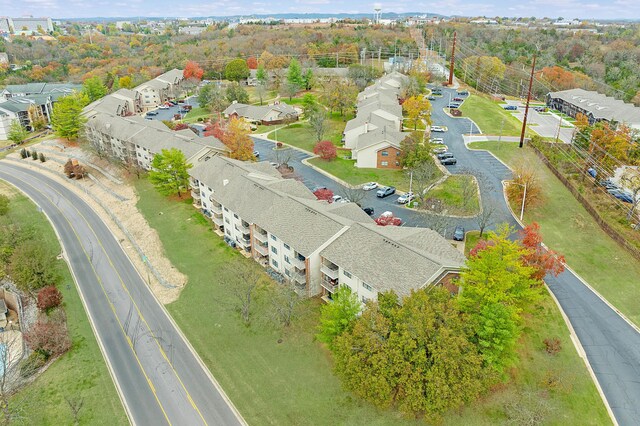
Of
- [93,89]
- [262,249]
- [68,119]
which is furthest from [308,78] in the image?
[262,249]

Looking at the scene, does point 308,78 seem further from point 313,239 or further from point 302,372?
point 302,372

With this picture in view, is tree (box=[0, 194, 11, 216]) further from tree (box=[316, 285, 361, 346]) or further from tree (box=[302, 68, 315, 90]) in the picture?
tree (box=[302, 68, 315, 90])

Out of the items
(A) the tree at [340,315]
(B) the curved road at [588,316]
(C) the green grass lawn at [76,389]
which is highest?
(A) the tree at [340,315]

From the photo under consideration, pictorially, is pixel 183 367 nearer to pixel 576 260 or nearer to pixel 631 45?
pixel 576 260

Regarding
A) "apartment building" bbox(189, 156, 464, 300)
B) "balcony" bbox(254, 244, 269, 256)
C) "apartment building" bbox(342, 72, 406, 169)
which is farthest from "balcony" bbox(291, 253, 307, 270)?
"apartment building" bbox(342, 72, 406, 169)

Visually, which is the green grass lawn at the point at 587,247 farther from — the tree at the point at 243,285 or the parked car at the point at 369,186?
the tree at the point at 243,285

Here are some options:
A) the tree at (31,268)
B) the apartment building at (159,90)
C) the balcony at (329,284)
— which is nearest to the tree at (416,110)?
the balcony at (329,284)
